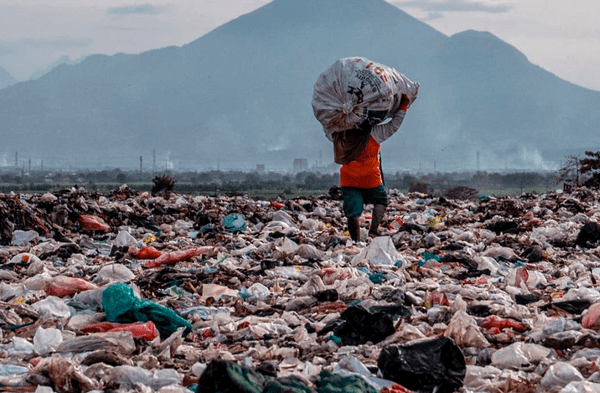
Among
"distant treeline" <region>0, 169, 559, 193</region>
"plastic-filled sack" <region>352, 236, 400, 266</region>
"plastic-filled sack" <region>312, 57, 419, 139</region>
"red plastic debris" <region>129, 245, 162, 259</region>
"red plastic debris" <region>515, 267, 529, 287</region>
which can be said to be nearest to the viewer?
"red plastic debris" <region>515, 267, 529, 287</region>

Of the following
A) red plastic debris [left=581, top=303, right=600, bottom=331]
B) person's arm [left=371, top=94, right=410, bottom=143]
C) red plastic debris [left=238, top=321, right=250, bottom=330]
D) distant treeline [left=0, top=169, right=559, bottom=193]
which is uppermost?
person's arm [left=371, top=94, right=410, bottom=143]

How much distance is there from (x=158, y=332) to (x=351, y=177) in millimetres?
3825

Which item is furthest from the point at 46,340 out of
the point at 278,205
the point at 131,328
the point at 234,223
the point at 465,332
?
the point at 278,205

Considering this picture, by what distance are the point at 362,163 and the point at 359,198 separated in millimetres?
377

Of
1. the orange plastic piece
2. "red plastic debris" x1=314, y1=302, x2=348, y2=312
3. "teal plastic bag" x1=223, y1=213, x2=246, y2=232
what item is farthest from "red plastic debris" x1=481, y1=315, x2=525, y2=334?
"teal plastic bag" x1=223, y1=213, x2=246, y2=232

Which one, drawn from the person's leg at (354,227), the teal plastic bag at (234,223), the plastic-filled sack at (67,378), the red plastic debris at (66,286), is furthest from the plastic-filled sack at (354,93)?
the plastic-filled sack at (67,378)

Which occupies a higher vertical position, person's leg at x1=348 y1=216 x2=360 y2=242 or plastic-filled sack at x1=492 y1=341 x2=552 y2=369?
person's leg at x1=348 y1=216 x2=360 y2=242

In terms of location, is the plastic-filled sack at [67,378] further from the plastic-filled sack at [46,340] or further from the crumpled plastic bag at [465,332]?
the crumpled plastic bag at [465,332]

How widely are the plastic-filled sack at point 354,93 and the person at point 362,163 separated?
0.16m

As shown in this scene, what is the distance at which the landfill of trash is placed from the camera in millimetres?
3465

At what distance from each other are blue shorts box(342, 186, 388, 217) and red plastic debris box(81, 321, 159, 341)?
3.75 meters

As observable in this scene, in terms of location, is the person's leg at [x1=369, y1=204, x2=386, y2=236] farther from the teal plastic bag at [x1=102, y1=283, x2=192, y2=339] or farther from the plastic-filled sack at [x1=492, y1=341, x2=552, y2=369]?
the plastic-filled sack at [x1=492, y1=341, x2=552, y2=369]

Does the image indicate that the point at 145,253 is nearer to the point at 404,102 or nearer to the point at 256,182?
the point at 404,102

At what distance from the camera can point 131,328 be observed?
4.18m
